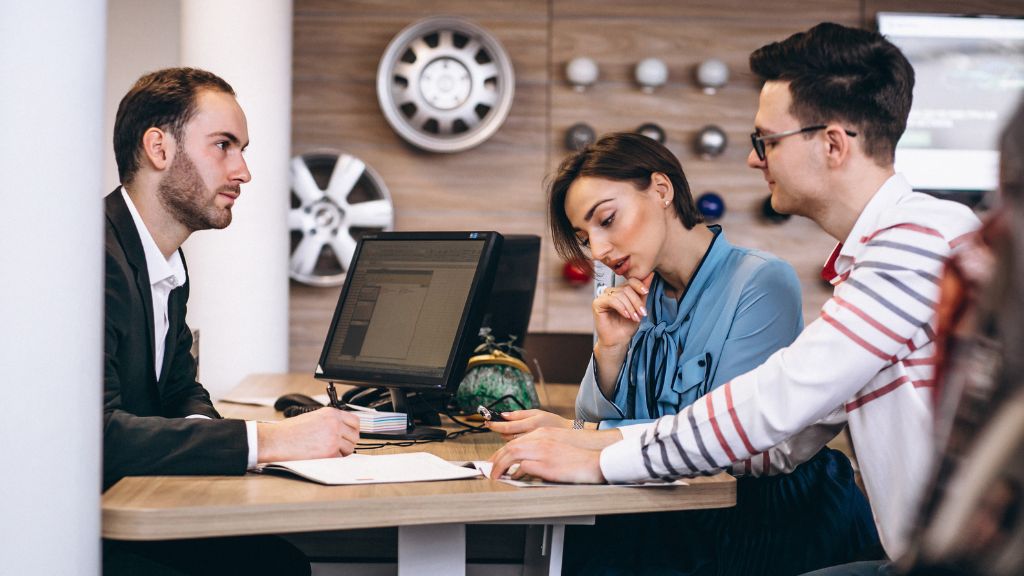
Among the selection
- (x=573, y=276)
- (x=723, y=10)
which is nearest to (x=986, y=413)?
(x=573, y=276)

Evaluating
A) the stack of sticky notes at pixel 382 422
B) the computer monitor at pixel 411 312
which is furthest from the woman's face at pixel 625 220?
the stack of sticky notes at pixel 382 422

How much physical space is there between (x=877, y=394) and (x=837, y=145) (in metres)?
0.41

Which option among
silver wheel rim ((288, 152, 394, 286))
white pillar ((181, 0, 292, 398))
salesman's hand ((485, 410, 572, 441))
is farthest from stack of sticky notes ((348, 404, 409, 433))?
silver wheel rim ((288, 152, 394, 286))

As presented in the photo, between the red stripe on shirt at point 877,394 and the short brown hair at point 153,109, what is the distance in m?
1.42

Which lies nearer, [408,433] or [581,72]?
[408,433]

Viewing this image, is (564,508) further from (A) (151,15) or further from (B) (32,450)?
(A) (151,15)

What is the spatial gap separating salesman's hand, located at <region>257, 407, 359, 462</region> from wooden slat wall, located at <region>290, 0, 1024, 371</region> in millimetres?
3026

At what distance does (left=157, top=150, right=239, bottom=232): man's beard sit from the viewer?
6.97 feet

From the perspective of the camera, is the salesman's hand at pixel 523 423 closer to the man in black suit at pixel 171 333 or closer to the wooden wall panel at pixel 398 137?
the man in black suit at pixel 171 333

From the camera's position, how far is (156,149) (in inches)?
83.4

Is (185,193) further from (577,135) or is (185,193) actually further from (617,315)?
(577,135)

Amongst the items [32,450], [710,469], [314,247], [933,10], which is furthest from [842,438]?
[32,450]

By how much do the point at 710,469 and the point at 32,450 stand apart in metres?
0.86

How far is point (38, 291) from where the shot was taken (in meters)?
1.21
